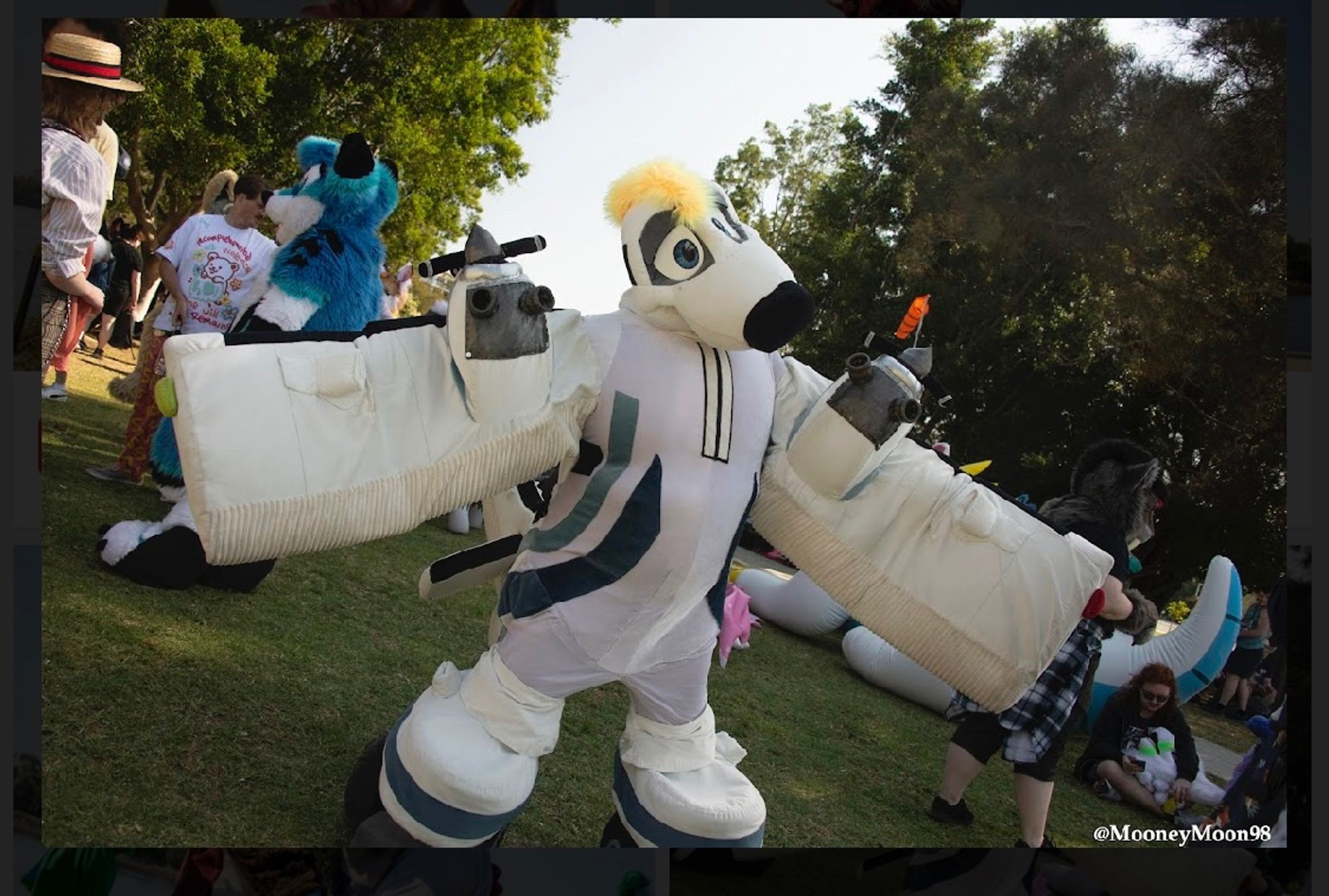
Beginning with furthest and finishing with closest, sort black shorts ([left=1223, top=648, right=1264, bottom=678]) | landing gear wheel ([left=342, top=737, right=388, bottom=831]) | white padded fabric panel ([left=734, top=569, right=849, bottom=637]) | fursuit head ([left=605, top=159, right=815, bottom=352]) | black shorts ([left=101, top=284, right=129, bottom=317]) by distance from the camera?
white padded fabric panel ([left=734, top=569, right=849, bottom=637]), black shorts ([left=101, top=284, right=129, bottom=317]), black shorts ([left=1223, top=648, right=1264, bottom=678]), landing gear wheel ([left=342, top=737, right=388, bottom=831]), fursuit head ([left=605, top=159, right=815, bottom=352])

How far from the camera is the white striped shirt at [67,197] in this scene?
7.34ft

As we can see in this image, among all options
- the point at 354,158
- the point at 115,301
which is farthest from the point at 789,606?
the point at 115,301

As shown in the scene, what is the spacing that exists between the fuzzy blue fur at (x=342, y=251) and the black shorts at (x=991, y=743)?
143 cm

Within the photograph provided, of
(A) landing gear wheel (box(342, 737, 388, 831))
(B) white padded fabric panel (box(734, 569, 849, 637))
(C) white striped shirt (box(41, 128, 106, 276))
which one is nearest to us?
(A) landing gear wheel (box(342, 737, 388, 831))

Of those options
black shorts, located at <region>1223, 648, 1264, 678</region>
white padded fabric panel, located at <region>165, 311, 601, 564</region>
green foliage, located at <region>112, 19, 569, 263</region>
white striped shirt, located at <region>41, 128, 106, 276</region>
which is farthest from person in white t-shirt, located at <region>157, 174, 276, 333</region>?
black shorts, located at <region>1223, 648, 1264, 678</region>

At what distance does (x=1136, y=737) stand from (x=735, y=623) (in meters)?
0.84

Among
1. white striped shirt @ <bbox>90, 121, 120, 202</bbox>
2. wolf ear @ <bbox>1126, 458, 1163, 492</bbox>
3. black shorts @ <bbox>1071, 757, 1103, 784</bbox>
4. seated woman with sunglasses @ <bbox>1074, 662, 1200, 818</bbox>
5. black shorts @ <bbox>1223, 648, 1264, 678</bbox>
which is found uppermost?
white striped shirt @ <bbox>90, 121, 120, 202</bbox>

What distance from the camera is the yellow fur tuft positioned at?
72.6 inches

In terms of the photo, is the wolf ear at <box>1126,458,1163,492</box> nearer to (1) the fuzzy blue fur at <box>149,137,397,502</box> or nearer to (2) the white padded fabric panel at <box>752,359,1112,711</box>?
(2) the white padded fabric panel at <box>752,359,1112,711</box>

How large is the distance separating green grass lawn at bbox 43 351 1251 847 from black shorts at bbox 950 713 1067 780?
0.11 meters

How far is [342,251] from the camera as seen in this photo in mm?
2490

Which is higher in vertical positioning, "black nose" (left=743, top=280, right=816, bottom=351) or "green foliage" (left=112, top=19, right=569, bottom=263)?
"green foliage" (left=112, top=19, right=569, bottom=263)

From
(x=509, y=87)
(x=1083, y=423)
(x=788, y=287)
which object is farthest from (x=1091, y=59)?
→ (x=509, y=87)

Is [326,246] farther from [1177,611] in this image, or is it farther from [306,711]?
[1177,611]
